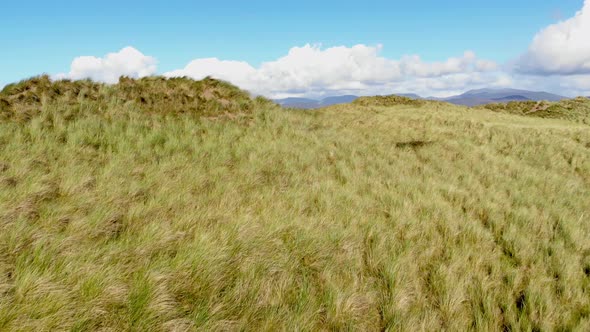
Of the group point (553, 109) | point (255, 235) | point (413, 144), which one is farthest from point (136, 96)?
point (553, 109)

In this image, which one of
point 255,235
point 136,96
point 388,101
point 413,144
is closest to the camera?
point 255,235

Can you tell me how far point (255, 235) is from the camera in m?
3.89

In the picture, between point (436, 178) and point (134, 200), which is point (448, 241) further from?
point (134, 200)

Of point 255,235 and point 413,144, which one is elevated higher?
point 255,235

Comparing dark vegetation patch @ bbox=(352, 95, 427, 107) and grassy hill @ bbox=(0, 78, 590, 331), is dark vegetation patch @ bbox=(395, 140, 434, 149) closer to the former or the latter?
grassy hill @ bbox=(0, 78, 590, 331)

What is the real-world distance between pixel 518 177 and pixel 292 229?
315 inches

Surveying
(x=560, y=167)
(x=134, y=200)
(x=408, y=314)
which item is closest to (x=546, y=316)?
(x=408, y=314)

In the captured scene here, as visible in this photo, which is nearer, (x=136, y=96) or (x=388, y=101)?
(x=136, y=96)

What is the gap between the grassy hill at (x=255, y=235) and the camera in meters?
2.68

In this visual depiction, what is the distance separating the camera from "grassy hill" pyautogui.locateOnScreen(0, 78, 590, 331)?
2.68 metres

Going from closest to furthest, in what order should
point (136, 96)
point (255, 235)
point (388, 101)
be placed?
point (255, 235) → point (136, 96) → point (388, 101)

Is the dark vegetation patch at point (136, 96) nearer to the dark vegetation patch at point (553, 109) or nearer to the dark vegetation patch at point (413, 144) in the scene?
the dark vegetation patch at point (413, 144)

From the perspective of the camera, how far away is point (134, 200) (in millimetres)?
4562

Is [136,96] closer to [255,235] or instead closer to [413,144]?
[255,235]
